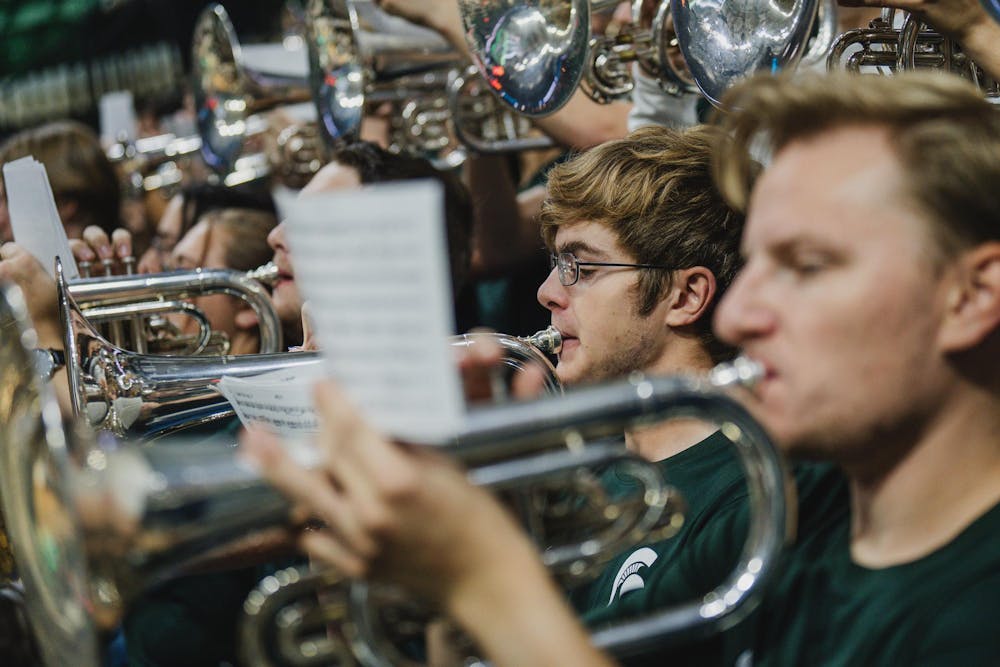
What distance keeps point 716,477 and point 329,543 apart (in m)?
0.99

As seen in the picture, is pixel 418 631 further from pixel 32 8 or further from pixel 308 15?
pixel 32 8

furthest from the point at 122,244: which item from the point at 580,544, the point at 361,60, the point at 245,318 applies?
the point at 580,544

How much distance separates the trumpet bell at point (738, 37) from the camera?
2.21 metres

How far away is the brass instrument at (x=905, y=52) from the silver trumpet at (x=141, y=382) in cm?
87

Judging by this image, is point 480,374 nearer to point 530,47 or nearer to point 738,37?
point 738,37

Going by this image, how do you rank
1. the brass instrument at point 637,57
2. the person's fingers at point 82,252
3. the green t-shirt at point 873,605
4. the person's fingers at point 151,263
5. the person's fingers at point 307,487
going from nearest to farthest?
the person's fingers at point 307,487 < the green t-shirt at point 873,605 < the brass instrument at point 637,57 < the person's fingers at point 82,252 < the person's fingers at point 151,263

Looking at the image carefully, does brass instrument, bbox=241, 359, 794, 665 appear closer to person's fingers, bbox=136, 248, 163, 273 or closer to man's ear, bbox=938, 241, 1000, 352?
man's ear, bbox=938, 241, 1000, 352

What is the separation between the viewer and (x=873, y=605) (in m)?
1.30

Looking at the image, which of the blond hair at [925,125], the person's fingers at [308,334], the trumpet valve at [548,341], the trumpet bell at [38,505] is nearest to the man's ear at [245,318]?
the person's fingers at [308,334]

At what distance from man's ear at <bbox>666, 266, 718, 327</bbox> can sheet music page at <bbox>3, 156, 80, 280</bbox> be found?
4.61 ft

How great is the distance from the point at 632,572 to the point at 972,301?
86 cm

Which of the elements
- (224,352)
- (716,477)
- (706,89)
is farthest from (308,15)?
(716,477)

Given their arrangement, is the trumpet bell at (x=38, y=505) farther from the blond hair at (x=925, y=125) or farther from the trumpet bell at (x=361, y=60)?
the trumpet bell at (x=361, y=60)

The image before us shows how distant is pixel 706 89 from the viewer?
231 cm
